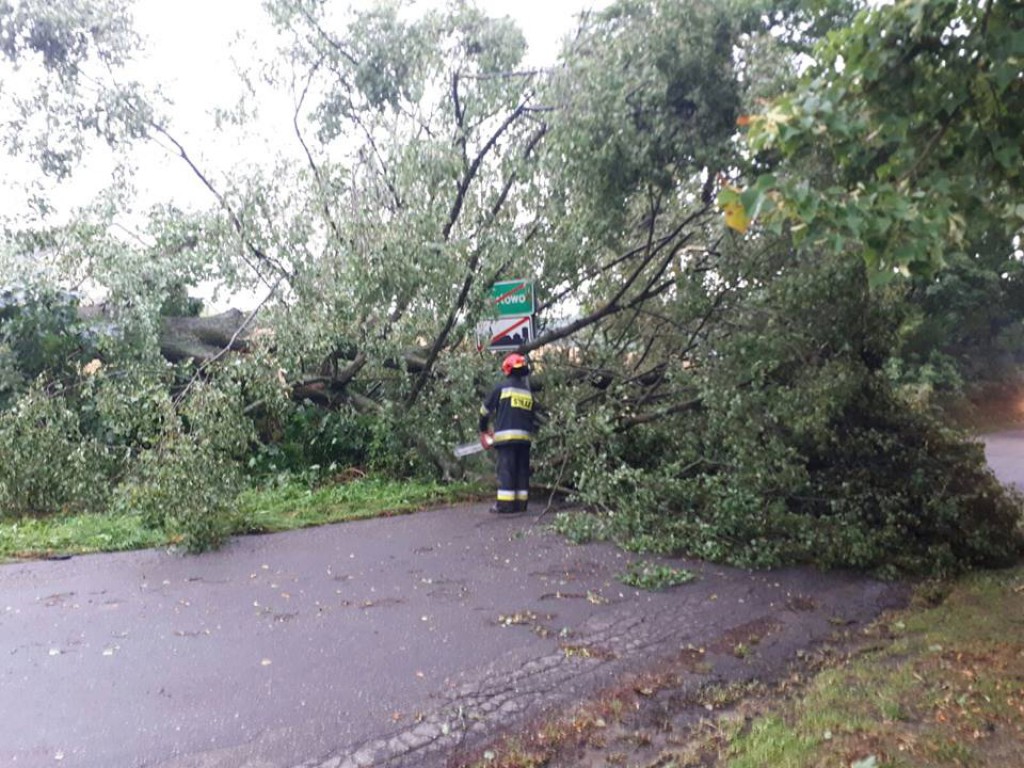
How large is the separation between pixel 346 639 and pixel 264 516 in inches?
137

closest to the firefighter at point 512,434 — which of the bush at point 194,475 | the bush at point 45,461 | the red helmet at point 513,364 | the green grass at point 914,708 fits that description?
the red helmet at point 513,364

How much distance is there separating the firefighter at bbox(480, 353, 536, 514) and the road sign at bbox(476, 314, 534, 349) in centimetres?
85

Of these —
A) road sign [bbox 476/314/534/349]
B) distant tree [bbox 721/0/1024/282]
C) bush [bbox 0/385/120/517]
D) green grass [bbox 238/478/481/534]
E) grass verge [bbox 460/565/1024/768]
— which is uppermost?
distant tree [bbox 721/0/1024/282]

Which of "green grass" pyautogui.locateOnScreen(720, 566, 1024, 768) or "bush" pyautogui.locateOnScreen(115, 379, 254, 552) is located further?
"bush" pyautogui.locateOnScreen(115, 379, 254, 552)

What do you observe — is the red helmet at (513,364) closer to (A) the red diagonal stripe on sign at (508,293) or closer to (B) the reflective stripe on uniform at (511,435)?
(B) the reflective stripe on uniform at (511,435)

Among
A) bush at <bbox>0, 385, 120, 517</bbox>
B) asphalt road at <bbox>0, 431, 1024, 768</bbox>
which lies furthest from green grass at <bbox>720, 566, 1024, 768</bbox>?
bush at <bbox>0, 385, 120, 517</bbox>

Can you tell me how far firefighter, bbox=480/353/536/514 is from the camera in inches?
369

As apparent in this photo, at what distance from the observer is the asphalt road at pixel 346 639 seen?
427 cm

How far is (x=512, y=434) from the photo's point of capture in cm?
938

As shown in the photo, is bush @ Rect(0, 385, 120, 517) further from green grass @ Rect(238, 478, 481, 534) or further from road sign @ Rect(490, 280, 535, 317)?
road sign @ Rect(490, 280, 535, 317)

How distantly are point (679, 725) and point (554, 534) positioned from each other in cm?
394

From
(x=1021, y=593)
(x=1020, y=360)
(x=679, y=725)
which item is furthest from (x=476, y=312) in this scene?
(x=1020, y=360)

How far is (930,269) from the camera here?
460 centimetres

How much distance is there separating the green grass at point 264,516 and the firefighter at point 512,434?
3.12 feet
